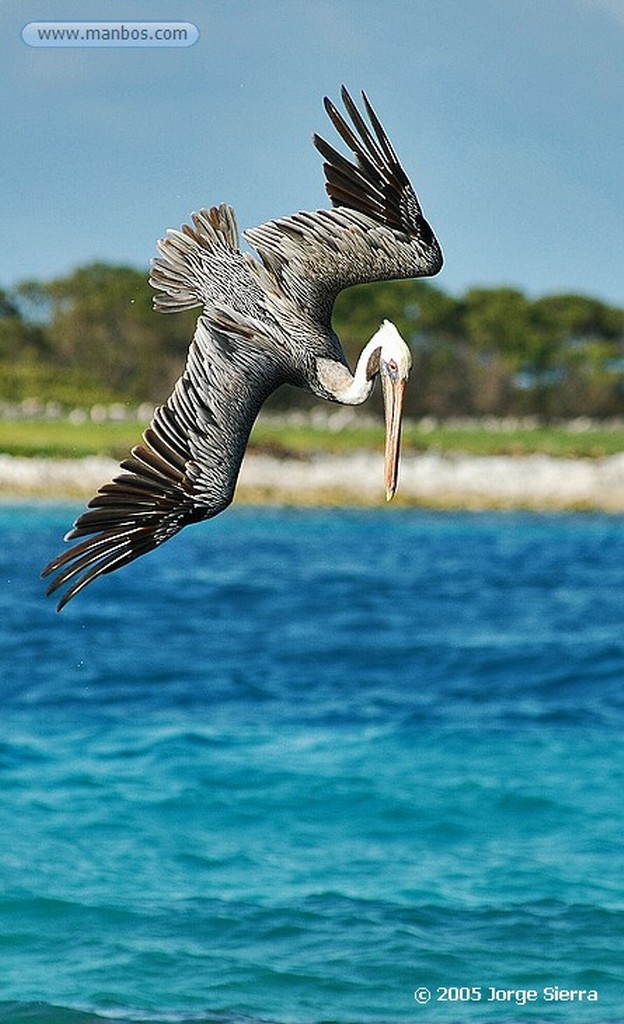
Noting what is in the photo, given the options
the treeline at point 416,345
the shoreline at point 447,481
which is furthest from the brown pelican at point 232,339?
the shoreline at point 447,481

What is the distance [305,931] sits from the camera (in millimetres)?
7422

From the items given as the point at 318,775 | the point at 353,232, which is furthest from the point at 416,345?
the point at 353,232

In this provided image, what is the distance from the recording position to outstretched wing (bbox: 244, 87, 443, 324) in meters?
1.98

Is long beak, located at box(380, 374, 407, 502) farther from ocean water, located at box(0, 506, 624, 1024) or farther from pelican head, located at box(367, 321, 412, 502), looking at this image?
ocean water, located at box(0, 506, 624, 1024)

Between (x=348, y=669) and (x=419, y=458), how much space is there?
66.3 inches

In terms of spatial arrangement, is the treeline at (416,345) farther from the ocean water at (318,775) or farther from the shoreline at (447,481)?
the ocean water at (318,775)

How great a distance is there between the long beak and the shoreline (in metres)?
9.12

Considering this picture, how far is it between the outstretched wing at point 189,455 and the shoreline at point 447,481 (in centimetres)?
892

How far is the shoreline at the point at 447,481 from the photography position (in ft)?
39.2

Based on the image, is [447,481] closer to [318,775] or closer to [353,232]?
[318,775]

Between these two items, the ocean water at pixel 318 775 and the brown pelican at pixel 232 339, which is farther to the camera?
the ocean water at pixel 318 775

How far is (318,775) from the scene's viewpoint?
985 cm

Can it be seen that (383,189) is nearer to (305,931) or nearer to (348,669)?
(305,931)

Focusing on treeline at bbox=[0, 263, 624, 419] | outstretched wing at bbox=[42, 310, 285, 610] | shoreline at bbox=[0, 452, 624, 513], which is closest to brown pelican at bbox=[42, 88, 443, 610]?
outstretched wing at bbox=[42, 310, 285, 610]
